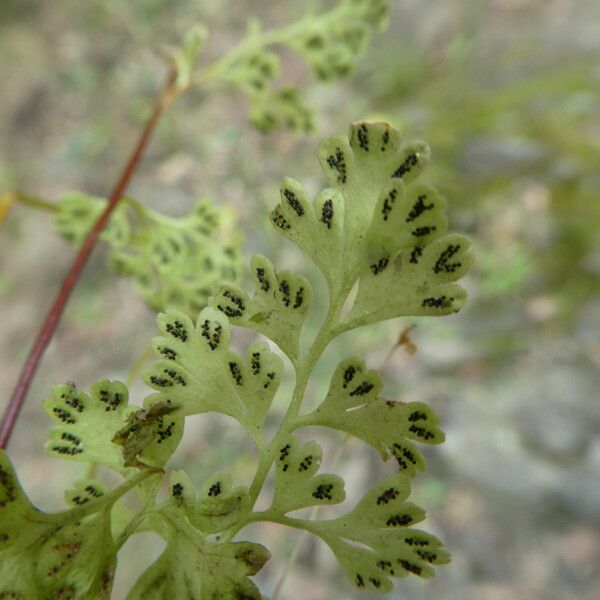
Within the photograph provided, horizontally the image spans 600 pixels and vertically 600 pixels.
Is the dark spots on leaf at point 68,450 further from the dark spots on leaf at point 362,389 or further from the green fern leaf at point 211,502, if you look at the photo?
the dark spots on leaf at point 362,389

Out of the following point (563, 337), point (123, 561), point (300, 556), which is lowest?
point (123, 561)

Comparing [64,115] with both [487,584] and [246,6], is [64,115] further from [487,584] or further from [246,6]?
[487,584]

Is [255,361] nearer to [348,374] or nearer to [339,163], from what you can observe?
[348,374]

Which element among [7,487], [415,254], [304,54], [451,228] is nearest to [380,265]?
[415,254]

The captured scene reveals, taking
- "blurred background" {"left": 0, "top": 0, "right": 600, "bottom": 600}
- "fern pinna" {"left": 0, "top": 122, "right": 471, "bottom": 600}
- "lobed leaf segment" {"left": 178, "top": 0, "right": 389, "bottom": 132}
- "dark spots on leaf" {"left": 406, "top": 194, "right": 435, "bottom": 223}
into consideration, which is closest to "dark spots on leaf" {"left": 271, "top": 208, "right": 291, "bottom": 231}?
"fern pinna" {"left": 0, "top": 122, "right": 471, "bottom": 600}

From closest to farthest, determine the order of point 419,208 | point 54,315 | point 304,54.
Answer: point 419,208
point 54,315
point 304,54

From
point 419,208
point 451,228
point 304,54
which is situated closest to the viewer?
point 419,208

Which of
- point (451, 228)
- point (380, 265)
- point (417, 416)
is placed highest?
point (451, 228)

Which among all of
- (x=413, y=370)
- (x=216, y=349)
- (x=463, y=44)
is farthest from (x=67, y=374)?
(x=463, y=44)
